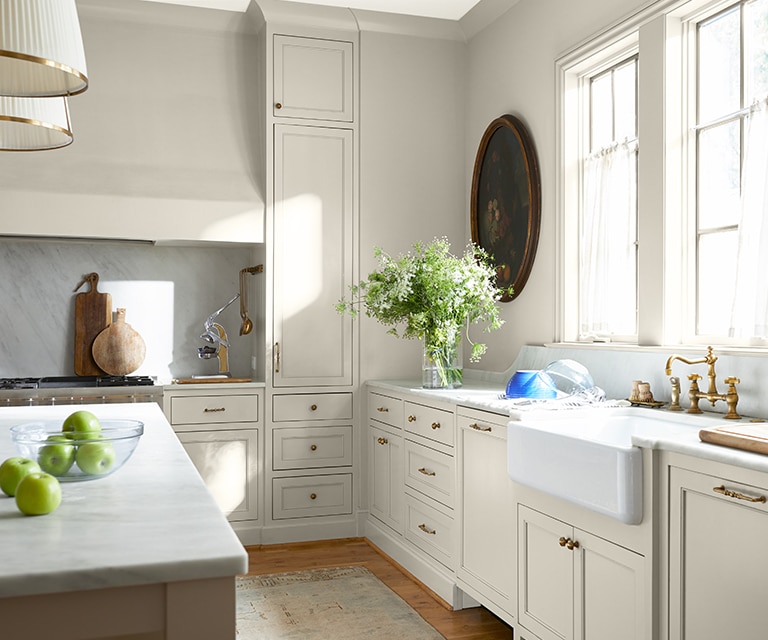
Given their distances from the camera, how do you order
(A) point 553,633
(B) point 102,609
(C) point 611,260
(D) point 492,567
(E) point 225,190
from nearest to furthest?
(B) point 102,609, (A) point 553,633, (D) point 492,567, (C) point 611,260, (E) point 225,190

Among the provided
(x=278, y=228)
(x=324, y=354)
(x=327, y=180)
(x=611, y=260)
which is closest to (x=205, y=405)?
(x=324, y=354)

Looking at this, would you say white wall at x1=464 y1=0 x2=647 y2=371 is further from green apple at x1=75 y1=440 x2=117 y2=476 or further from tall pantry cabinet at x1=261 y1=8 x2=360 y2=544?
green apple at x1=75 y1=440 x2=117 y2=476

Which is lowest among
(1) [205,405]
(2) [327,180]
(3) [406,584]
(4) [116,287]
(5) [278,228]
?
(3) [406,584]

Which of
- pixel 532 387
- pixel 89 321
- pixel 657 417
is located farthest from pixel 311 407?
pixel 657 417

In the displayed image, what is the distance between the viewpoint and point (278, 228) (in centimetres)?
431

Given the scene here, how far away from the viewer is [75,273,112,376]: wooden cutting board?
4.43 metres

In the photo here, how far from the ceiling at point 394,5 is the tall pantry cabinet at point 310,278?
153 millimetres

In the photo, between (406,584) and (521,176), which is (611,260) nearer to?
(521,176)

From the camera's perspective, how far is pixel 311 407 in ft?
14.3

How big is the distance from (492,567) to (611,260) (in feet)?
4.56

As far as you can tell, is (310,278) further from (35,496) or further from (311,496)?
(35,496)

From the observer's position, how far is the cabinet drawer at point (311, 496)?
4.32 metres

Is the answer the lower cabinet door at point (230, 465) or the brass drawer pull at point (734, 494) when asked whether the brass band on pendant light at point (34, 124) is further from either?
the lower cabinet door at point (230, 465)

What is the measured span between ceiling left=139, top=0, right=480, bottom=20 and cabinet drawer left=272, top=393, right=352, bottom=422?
6.82 ft
